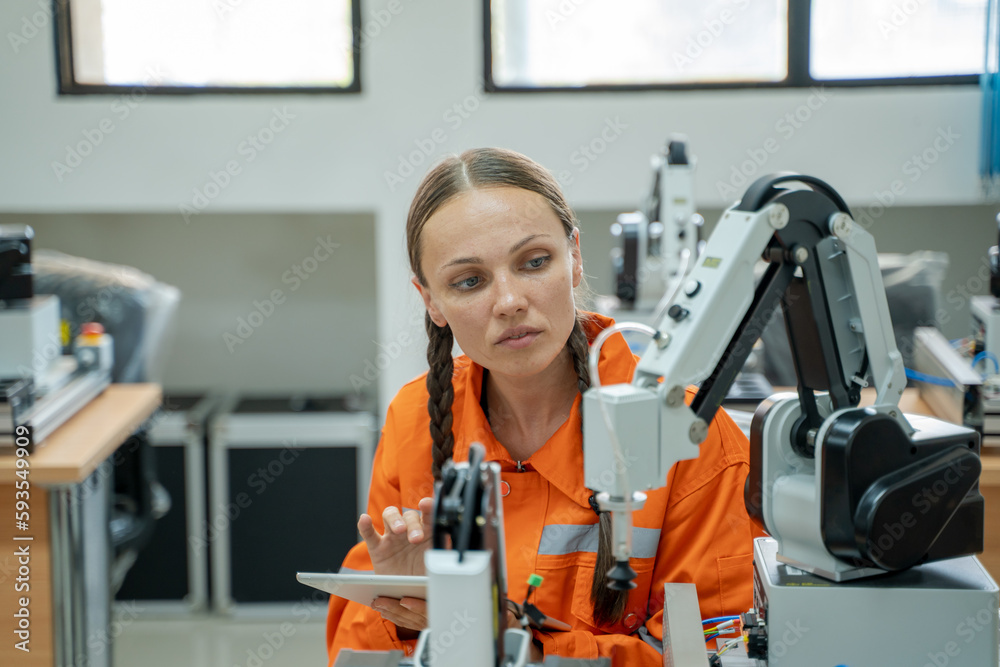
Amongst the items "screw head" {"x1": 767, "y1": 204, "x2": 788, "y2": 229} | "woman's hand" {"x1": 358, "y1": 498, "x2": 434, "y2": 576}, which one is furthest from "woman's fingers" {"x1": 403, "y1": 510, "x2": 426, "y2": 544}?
"screw head" {"x1": 767, "y1": 204, "x2": 788, "y2": 229}

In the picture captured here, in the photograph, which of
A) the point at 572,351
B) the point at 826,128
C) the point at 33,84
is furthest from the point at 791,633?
the point at 33,84

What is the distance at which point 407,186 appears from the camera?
144 inches

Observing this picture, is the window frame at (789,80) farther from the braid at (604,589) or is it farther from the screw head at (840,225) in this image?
the screw head at (840,225)

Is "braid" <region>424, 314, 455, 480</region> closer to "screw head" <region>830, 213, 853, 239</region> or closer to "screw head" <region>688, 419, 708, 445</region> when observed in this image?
"screw head" <region>688, 419, 708, 445</region>

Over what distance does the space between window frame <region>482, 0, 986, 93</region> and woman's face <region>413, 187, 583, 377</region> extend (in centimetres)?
244

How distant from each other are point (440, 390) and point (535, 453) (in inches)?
8.1

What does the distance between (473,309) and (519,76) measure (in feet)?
8.69

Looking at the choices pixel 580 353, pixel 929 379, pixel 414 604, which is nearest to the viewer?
pixel 414 604

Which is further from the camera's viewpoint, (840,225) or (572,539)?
(572,539)

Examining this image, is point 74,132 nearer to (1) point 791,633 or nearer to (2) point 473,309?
(2) point 473,309

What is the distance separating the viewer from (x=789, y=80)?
12.1 ft

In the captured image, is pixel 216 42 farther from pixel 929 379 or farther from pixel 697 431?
pixel 697 431

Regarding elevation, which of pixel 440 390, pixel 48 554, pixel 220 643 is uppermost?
pixel 440 390

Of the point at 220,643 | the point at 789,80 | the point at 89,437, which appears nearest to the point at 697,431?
the point at 89,437
